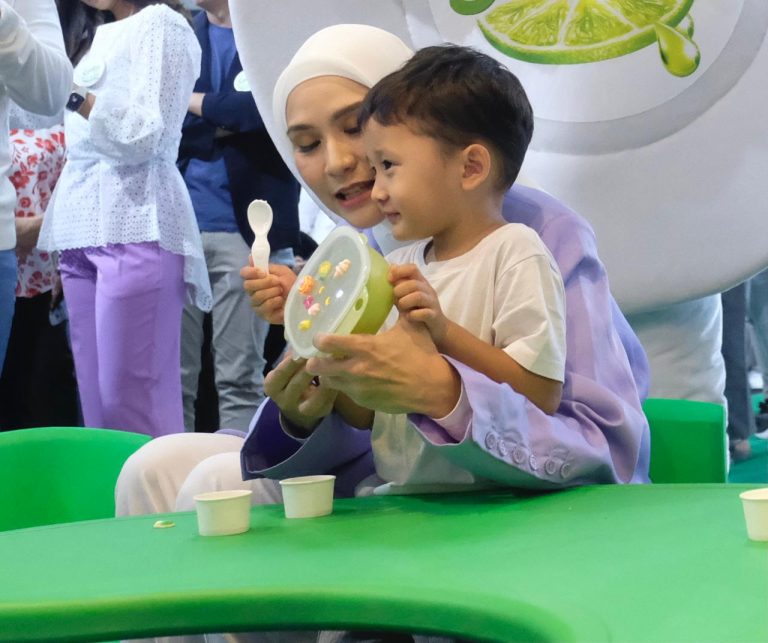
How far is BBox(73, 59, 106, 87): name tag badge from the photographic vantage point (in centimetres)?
263

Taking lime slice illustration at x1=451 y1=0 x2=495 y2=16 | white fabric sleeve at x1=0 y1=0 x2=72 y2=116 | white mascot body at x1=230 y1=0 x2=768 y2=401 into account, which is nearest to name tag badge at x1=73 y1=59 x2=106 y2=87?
white fabric sleeve at x1=0 y1=0 x2=72 y2=116

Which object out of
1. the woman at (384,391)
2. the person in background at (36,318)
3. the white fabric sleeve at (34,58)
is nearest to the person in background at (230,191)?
the person in background at (36,318)

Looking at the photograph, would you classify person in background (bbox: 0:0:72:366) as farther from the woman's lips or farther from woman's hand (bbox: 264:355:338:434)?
woman's hand (bbox: 264:355:338:434)

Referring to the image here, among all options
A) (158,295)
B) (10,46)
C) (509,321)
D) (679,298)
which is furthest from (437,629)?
(158,295)

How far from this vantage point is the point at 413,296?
38.9 inches

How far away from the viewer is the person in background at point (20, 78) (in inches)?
85.2

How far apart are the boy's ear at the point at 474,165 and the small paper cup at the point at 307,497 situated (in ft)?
1.08

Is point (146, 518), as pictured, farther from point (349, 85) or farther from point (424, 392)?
point (349, 85)

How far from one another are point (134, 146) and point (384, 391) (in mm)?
1729

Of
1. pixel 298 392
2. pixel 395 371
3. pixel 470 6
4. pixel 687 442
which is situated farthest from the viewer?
pixel 470 6

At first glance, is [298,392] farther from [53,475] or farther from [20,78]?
[20,78]

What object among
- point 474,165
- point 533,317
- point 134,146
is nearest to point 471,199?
point 474,165

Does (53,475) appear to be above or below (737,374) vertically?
above

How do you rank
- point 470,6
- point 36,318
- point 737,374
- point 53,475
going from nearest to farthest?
point 53,475
point 470,6
point 36,318
point 737,374
